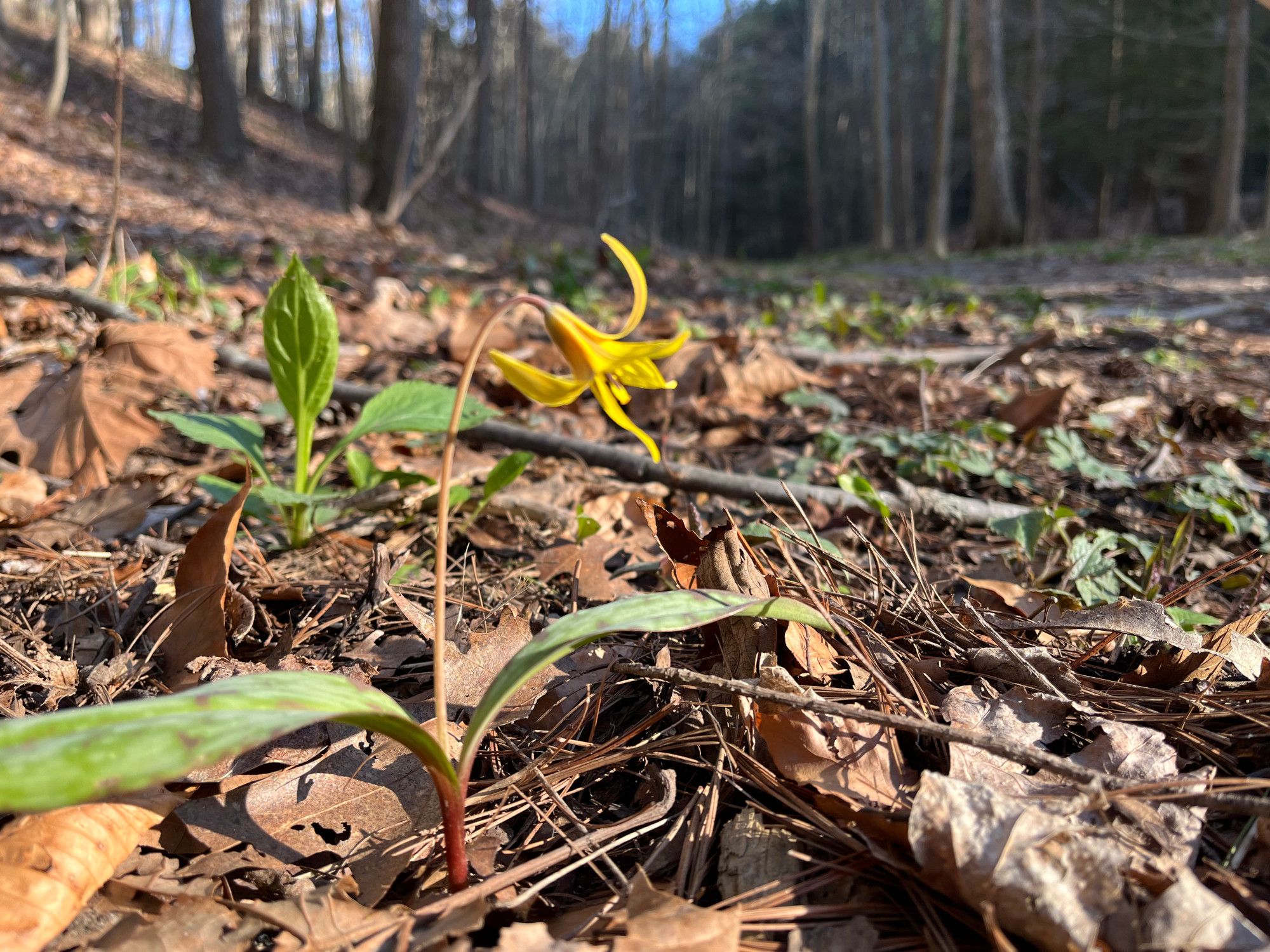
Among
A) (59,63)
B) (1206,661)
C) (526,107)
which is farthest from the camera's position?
(526,107)

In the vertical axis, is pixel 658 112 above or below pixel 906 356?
above

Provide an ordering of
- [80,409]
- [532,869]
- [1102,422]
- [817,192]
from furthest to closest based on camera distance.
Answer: [817,192], [1102,422], [80,409], [532,869]

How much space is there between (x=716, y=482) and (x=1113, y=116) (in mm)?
25040

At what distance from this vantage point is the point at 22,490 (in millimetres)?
1875

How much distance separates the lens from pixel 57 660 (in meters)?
1.20

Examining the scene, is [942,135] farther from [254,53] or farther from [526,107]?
[254,53]

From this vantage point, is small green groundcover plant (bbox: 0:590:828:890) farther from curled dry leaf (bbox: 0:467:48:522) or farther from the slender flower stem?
curled dry leaf (bbox: 0:467:48:522)

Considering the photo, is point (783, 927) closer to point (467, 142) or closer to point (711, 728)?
point (711, 728)

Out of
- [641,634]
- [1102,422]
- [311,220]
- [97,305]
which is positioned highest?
[311,220]

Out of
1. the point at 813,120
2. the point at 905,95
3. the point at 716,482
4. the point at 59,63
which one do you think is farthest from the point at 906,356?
the point at 905,95

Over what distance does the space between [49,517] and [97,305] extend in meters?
1.37

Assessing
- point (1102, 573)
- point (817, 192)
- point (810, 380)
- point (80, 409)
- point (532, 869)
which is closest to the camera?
point (532, 869)

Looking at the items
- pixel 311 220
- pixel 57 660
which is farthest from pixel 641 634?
pixel 311 220

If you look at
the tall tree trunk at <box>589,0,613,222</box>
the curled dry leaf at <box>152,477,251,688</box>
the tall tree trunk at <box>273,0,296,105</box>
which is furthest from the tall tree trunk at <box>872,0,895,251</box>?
the curled dry leaf at <box>152,477,251,688</box>
